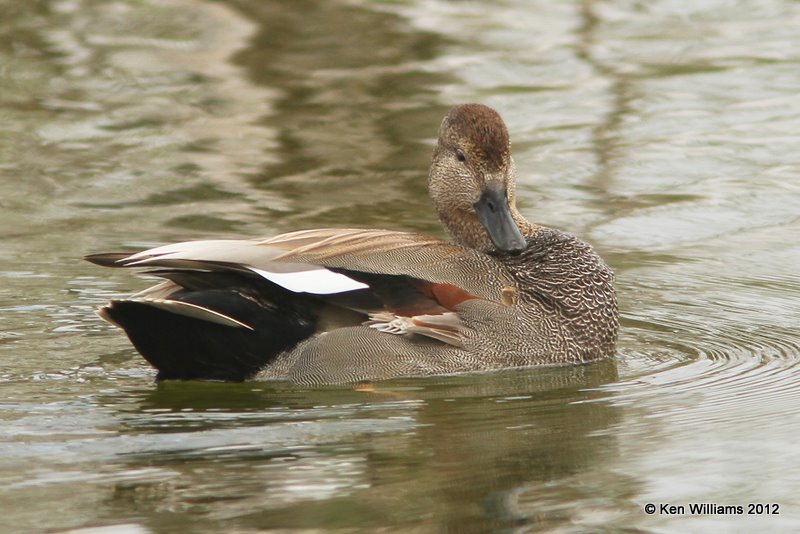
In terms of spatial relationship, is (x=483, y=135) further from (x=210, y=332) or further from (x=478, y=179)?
(x=210, y=332)

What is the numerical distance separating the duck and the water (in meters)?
0.15

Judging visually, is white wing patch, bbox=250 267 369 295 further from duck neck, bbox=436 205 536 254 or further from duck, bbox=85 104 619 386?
duck neck, bbox=436 205 536 254

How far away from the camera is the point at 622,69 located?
1434 centimetres

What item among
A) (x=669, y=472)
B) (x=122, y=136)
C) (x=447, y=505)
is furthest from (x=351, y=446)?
(x=122, y=136)

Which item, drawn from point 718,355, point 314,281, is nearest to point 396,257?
point 314,281

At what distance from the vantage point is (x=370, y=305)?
7188 mm

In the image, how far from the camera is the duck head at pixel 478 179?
7699 mm

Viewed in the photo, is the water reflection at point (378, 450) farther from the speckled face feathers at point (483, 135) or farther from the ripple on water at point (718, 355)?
the speckled face feathers at point (483, 135)

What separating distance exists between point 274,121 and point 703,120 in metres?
3.59

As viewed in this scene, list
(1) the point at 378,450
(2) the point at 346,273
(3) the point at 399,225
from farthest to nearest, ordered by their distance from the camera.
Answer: (3) the point at 399,225 < (2) the point at 346,273 < (1) the point at 378,450

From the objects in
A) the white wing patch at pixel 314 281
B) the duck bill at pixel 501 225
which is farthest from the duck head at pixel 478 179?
the white wing patch at pixel 314 281

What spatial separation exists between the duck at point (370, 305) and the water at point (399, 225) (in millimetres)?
146

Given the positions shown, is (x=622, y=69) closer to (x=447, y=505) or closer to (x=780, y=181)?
(x=780, y=181)

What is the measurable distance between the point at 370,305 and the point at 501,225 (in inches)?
37.4
